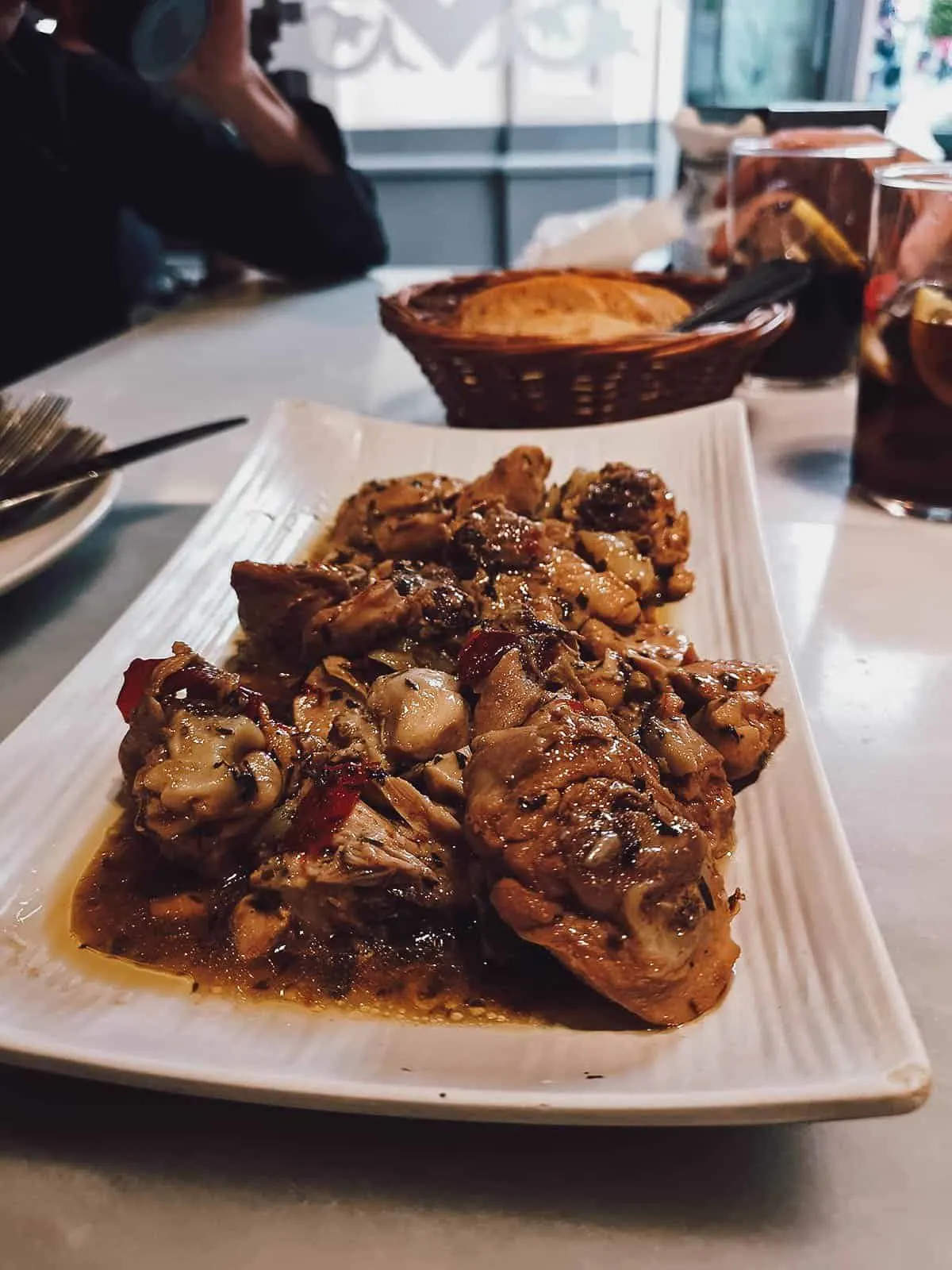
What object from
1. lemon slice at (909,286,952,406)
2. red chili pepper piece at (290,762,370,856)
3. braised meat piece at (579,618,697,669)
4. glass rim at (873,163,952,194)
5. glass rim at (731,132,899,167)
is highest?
glass rim at (873,163,952,194)

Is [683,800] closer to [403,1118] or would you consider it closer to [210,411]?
[403,1118]

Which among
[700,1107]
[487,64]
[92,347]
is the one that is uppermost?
[487,64]

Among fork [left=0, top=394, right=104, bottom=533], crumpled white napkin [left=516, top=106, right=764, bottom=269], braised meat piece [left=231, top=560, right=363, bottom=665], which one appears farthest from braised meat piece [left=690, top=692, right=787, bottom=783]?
crumpled white napkin [left=516, top=106, right=764, bottom=269]

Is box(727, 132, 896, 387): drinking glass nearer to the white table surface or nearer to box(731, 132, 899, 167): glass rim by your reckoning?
box(731, 132, 899, 167): glass rim

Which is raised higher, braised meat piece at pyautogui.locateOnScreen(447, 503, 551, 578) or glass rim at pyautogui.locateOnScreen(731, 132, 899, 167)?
glass rim at pyautogui.locateOnScreen(731, 132, 899, 167)

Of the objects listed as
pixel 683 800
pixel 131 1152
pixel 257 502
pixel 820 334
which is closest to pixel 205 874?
pixel 131 1152

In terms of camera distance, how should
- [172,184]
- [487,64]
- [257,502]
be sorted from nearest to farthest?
[257,502], [172,184], [487,64]

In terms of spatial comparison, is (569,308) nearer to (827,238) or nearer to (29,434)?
(827,238)

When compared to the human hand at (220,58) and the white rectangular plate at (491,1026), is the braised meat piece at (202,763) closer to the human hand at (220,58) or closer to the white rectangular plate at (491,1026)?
the white rectangular plate at (491,1026)

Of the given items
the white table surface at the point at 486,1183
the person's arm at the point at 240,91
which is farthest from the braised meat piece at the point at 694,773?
the person's arm at the point at 240,91
